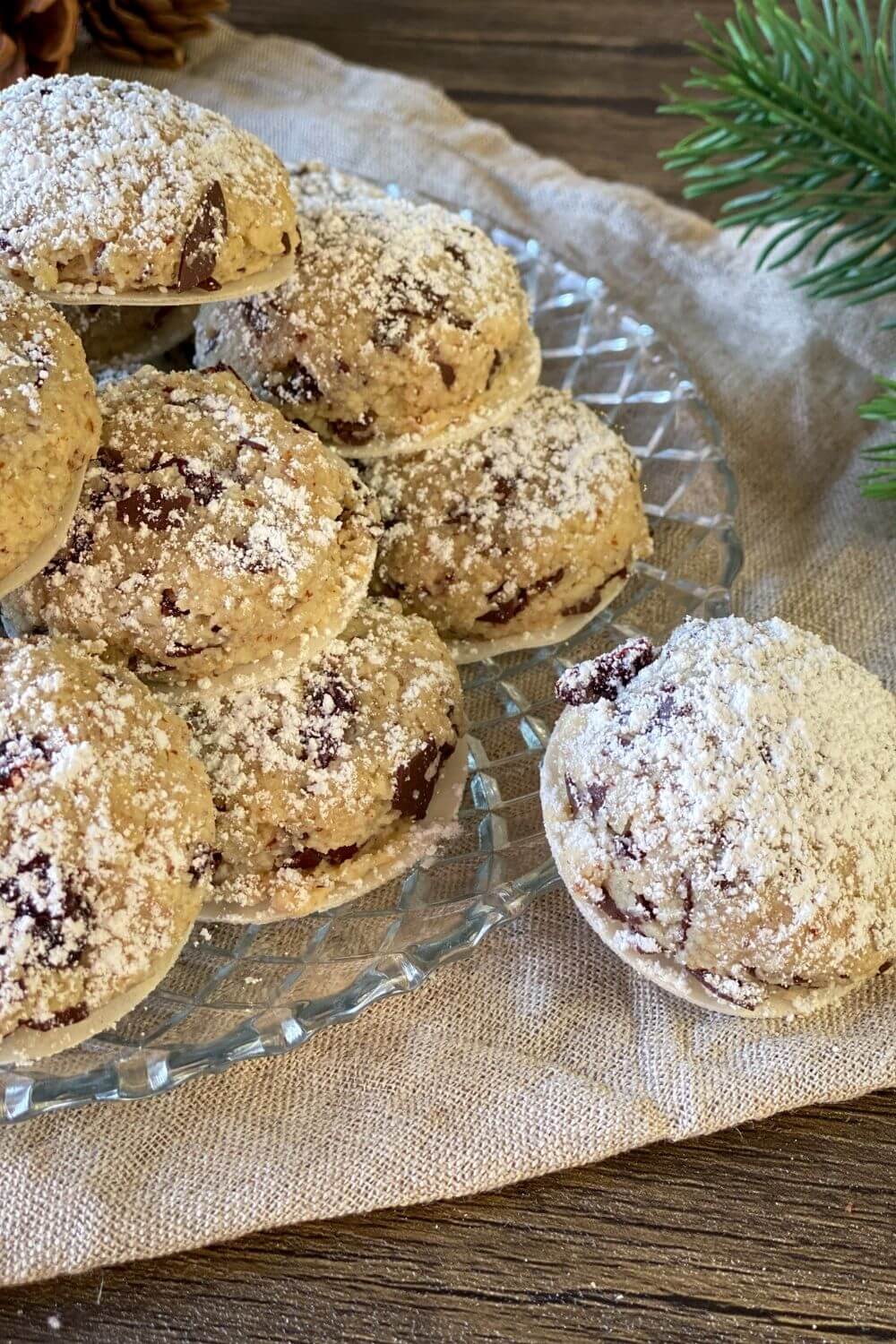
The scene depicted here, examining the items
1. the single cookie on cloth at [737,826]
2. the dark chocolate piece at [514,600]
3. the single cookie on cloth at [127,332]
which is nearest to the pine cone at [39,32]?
the single cookie on cloth at [127,332]

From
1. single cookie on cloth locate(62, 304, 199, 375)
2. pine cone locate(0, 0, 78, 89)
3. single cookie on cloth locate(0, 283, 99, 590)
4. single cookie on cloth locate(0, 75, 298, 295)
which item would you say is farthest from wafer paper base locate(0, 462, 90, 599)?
pine cone locate(0, 0, 78, 89)

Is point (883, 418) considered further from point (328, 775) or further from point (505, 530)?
point (328, 775)

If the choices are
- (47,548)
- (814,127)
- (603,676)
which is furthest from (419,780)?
(814,127)

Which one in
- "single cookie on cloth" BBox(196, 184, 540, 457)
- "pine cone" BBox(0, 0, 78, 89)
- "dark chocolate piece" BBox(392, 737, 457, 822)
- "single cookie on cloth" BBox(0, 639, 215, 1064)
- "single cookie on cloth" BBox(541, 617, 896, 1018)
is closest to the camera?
"single cookie on cloth" BBox(0, 639, 215, 1064)

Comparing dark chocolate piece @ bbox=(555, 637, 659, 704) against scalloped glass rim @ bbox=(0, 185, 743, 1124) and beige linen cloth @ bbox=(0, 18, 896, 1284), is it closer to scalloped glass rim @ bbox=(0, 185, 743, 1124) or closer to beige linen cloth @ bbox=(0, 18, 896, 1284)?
scalloped glass rim @ bbox=(0, 185, 743, 1124)

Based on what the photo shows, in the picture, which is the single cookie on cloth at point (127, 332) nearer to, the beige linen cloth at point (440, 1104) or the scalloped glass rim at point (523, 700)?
the scalloped glass rim at point (523, 700)

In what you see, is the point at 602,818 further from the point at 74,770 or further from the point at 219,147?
the point at 219,147
